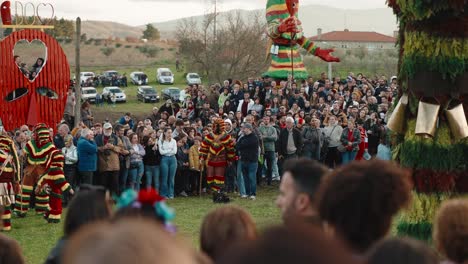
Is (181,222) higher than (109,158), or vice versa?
(109,158)

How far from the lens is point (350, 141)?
64.5 feet

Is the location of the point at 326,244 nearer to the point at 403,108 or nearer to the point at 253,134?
the point at 403,108

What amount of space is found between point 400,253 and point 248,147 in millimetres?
14589

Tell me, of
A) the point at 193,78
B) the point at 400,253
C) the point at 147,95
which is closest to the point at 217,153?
the point at 400,253

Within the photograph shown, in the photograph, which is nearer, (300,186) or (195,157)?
(300,186)

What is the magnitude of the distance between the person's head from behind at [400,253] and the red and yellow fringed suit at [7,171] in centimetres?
1124

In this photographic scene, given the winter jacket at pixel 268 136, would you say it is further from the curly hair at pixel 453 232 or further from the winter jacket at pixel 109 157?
the curly hair at pixel 453 232

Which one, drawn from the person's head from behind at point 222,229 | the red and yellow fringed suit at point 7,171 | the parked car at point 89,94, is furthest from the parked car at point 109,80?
the person's head from behind at point 222,229

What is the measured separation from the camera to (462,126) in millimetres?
9062

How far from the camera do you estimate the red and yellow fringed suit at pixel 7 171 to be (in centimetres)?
1393

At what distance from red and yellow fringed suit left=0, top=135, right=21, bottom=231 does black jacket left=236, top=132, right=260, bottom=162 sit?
5.21m

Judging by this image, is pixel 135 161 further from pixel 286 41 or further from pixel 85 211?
pixel 85 211

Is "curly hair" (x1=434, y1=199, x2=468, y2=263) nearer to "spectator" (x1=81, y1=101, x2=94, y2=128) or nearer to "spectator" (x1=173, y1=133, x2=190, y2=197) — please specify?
"spectator" (x1=173, y1=133, x2=190, y2=197)

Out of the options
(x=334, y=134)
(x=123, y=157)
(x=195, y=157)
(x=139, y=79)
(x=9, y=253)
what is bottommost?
(x=139, y=79)
